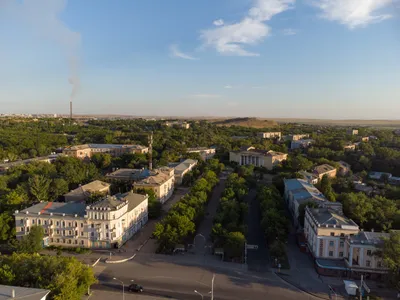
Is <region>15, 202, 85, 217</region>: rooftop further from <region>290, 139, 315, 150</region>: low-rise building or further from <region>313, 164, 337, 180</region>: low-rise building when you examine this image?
<region>290, 139, 315, 150</region>: low-rise building

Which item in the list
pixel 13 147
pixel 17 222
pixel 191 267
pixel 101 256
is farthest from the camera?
pixel 13 147

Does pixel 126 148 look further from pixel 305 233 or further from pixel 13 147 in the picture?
pixel 305 233

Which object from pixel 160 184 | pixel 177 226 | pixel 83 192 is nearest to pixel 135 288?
pixel 177 226

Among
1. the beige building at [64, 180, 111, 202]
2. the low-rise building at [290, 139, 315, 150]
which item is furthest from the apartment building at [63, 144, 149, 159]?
the low-rise building at [290, 139, 315, 150]

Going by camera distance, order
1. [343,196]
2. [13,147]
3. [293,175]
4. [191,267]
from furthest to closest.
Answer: [13,147]
[293,175]
[343,196]
[191,267]

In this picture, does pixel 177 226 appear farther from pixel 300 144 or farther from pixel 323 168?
pixel 300 144

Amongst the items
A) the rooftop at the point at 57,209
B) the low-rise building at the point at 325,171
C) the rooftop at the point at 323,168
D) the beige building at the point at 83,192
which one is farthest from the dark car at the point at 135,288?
the rooftop at the point at 323,168

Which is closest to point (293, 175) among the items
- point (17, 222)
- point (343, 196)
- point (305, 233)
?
point (343, 196)
